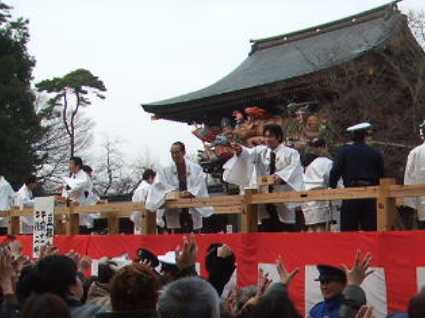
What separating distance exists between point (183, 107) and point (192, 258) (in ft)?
52.8

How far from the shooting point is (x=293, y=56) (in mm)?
24594

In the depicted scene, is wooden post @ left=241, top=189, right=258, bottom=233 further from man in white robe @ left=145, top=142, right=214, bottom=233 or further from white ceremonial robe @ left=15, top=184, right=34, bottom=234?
white ceremonial robe @ left=15, top=184, right=34, bottom=234

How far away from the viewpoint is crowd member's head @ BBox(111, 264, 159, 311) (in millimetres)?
3262

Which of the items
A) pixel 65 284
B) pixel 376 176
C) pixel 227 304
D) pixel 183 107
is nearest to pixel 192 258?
pixel 227 304

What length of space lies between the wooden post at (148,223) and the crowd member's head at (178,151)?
2.41 feet

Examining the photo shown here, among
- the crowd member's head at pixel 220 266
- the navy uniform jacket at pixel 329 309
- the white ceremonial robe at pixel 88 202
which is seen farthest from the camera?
the white ceremonial robe at pixel 88 202

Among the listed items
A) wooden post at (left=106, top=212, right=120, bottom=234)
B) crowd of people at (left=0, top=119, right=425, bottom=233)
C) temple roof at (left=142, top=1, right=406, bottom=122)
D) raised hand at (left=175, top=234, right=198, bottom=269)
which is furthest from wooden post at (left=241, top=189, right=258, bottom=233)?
temple roof at (left=142, top=1, right=406, bottom=122)

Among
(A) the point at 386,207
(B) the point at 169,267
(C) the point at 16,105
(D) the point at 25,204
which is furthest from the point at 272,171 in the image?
(C) the point at 16,105

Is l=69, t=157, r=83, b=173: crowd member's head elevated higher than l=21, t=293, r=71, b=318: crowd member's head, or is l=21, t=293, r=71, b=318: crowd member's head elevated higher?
Answer: l=69, t=157, r=83, b=173: crowd member's head

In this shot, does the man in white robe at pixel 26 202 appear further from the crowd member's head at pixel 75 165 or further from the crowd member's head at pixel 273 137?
the crowd member's head at pixel 273 137

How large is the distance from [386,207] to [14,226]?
755 cm

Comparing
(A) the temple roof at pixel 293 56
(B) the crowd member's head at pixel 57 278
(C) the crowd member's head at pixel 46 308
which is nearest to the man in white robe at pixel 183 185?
(B) the crowd member's head at pixel 57 278

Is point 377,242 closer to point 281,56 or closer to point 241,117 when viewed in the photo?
point 241,117

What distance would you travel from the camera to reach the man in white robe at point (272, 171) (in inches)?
304
